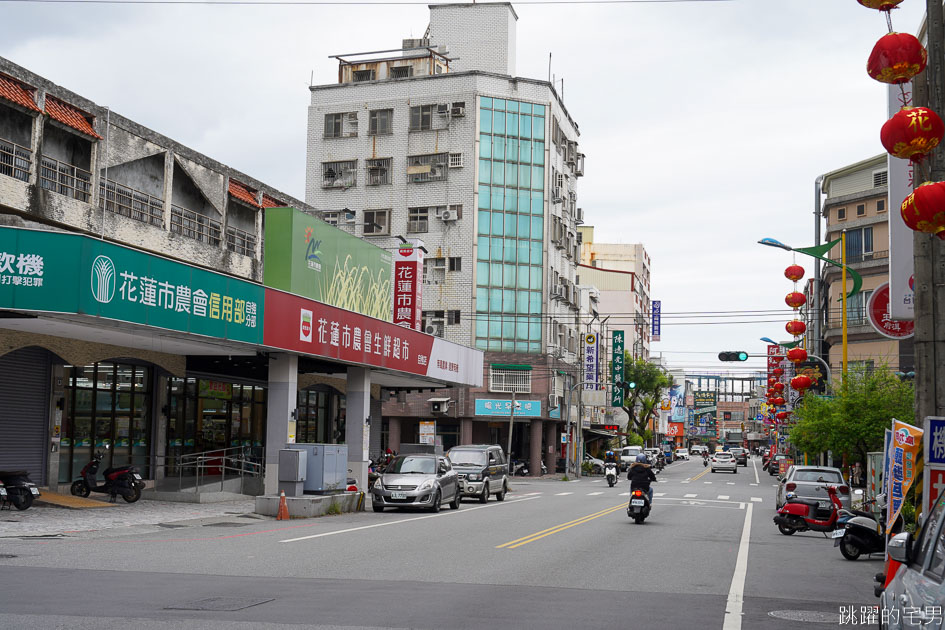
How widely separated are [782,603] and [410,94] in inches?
2284

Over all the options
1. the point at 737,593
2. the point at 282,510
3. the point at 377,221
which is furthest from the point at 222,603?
the point at 377,221

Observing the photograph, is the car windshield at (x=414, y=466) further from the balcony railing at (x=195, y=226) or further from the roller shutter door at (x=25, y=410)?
the balcony railing at (x=195, y=226)

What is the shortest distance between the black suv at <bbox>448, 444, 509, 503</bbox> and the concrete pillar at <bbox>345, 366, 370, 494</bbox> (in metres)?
2.99

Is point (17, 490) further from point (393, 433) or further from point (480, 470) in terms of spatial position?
point (393, 433)

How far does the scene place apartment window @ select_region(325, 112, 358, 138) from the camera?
67625 millimetres

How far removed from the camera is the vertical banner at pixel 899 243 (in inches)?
638

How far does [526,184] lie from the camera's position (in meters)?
65.7

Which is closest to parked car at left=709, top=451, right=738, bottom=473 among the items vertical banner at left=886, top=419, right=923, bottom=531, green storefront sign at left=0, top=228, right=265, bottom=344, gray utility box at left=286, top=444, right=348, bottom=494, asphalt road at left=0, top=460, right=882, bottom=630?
asphalt road at left=0, top=460, right=882, bottom=630

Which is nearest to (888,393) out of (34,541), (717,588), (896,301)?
(896,301)

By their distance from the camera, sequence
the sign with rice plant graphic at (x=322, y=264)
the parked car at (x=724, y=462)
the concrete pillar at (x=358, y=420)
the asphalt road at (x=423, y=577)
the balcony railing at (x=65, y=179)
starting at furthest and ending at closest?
the parked car at (x=724, y=462) < the concrete pillar at (x=358, y=420) < the sign with rice plant graphic at (x=322, y=264) < the balcony railing at (x=65, y=179) < the asphalt road at (x=423, y=577)

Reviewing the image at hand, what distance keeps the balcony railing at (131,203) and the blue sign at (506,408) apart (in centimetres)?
3721

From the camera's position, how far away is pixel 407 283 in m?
41.8

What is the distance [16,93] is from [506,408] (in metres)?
44.2

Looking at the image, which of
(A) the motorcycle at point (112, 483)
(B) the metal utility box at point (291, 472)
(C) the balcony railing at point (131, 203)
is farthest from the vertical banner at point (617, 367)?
(A) the motorcycle at point (112, 483)
